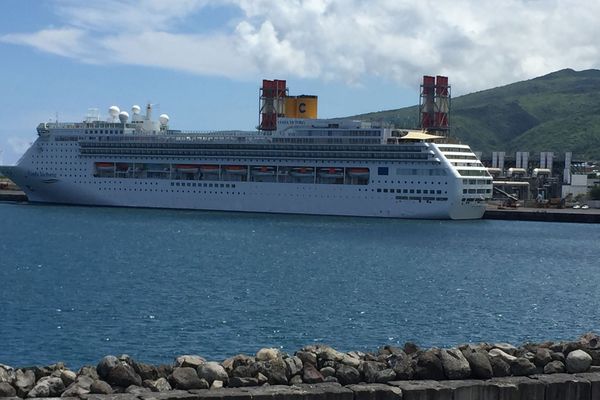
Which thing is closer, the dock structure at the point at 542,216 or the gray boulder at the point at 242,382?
the gray boulder at the point at 242,382

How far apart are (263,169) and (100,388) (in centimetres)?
6126

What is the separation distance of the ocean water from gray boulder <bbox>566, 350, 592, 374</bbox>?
739 centimetres

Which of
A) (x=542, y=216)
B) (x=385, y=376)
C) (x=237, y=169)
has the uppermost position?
(x=237, y=169)

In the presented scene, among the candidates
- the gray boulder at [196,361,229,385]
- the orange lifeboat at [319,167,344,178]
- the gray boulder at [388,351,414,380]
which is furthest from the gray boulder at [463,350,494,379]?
the orange lifeboat at [319,167,344,178]

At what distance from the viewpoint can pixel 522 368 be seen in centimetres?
1044

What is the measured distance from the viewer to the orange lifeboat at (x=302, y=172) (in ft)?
225

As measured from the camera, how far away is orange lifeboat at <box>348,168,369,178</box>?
219 ft

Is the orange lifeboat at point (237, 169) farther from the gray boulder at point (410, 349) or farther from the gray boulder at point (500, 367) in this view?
the gray boulder at point (500, 367)

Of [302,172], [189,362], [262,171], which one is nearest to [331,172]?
[302,172]

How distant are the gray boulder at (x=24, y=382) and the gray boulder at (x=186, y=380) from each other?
133 cm

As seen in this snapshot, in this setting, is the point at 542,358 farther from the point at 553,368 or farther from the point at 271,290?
the point at 271,290

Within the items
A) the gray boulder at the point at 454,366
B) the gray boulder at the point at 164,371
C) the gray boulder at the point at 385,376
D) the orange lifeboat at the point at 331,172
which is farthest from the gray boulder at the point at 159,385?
the orange lifeboat at the point at 331,172

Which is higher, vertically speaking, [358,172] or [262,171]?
[358,172]

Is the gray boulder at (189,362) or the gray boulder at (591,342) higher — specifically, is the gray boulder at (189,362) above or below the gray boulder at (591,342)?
below
